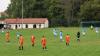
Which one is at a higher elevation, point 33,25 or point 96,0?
point 96,0

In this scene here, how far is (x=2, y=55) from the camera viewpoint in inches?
1221

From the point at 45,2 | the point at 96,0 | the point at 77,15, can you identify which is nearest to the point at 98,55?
the point at 96,0

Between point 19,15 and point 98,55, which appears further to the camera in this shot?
point 19,15

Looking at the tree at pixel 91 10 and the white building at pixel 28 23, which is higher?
the tree at pixel 91 10

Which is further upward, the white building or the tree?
the tree

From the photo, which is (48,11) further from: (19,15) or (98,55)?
(98,55)

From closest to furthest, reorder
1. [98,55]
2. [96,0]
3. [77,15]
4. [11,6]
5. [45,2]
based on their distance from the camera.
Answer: [98,55], [96,0], [77,15], [45,2], [11,6]

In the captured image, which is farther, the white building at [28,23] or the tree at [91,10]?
the white building at [28,23]

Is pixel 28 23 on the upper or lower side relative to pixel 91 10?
lower

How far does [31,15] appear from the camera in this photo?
13025cm

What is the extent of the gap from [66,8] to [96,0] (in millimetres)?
15129

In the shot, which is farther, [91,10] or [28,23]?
[28,23]

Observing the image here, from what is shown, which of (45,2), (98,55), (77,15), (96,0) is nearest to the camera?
(98,55)

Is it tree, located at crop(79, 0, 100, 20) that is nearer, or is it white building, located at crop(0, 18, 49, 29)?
tree, located at crop(79, 0, 100, 20)
